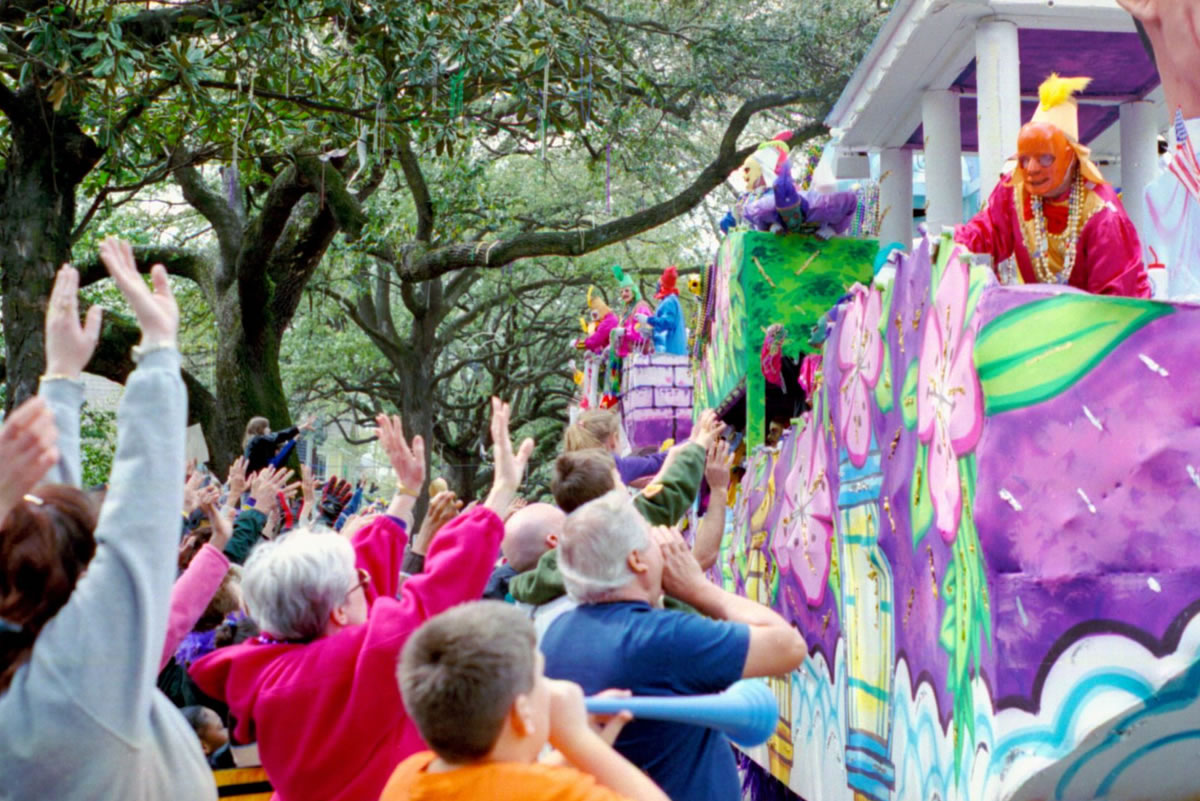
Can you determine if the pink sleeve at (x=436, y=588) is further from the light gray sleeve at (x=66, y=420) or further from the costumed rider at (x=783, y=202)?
the costumed rider at (x=783, y=202)

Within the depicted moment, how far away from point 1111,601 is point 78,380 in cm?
299

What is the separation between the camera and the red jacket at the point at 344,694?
3.26 meters

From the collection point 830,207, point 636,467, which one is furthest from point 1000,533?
point 830,207

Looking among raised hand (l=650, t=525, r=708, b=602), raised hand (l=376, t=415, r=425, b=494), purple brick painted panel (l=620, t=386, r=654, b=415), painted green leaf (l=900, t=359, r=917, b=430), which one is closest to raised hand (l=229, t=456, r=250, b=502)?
raised hand (l=376, t=415, r=425, b=494)

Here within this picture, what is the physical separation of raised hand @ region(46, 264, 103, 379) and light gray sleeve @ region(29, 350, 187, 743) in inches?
16.2

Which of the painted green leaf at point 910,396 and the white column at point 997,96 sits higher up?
the white column at point 997,96

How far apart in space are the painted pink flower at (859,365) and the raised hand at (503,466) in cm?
195

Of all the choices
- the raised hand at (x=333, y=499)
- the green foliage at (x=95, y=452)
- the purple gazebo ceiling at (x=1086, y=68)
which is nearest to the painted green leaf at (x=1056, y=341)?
the raised hand at (x=333, y=499)

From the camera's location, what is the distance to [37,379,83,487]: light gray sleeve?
9.63ft

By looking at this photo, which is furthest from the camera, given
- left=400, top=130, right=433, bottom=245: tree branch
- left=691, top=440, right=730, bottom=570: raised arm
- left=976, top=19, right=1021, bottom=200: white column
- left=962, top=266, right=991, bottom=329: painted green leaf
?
left=400, top=130, right=433, bottom=245: tree branch

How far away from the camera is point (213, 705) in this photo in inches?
190

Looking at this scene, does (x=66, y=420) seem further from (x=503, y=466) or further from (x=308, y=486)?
(x=308, y=486)

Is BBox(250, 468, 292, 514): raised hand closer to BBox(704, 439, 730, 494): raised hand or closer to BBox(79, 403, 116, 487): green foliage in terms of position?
BBox(704, 439, 730, 494): raised hand

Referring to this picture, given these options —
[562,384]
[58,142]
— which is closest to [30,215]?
A: [58,142]
